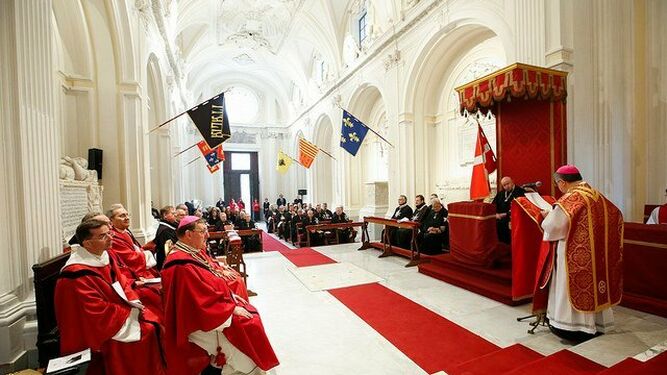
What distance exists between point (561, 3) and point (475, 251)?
4.07 meters

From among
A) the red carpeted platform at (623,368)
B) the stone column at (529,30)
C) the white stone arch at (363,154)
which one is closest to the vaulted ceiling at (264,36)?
the white stone arch at (363,154)

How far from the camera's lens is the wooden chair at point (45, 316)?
2424mm

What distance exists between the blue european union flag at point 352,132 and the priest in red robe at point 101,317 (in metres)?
6.68

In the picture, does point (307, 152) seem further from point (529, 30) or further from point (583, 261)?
point (583, 261)

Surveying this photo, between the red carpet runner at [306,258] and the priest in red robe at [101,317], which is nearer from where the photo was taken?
the priest in red robe at [101,317]

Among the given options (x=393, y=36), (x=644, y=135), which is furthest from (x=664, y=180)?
(x=393, y=36)

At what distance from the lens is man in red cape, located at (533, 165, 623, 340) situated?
290cm

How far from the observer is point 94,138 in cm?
595

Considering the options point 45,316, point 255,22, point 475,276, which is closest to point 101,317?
point 45,316

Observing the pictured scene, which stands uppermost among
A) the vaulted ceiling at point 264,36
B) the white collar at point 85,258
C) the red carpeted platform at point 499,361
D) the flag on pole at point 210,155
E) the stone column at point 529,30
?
the vaulted ceiling at point 264,36

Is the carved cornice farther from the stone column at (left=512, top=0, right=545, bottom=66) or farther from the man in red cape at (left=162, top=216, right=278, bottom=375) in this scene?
the man in red cape at (left=162, top=216, right=278, bottom=375)

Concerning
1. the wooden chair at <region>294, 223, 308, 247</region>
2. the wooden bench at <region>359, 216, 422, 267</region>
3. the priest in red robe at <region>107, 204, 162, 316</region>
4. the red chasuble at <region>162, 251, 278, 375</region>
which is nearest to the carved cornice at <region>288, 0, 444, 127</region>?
the wooden bench at <region>359, 216, 422, 267</region>

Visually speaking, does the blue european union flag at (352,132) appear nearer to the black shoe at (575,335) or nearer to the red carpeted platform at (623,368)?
the black shoe at (575,335)

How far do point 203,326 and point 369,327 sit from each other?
199 centimetres
